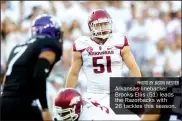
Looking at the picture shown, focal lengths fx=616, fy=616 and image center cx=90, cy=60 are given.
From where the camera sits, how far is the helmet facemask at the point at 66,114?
5066 mm

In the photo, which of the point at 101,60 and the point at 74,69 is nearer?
the point at 101,60

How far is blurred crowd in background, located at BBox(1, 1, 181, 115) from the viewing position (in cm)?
1132

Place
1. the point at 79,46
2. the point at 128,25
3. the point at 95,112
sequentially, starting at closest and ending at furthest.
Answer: the point at 95,112 < the point at 79,46 < the point at 128,25

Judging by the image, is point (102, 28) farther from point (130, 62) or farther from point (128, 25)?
point (128, 25)

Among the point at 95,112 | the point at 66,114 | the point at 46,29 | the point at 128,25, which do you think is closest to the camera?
the point at 66,114

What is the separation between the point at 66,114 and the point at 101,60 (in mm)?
1245

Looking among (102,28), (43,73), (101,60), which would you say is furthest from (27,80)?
(102,28)

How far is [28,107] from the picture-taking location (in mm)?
6441

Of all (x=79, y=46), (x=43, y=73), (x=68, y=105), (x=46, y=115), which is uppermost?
(x=79, y=46)

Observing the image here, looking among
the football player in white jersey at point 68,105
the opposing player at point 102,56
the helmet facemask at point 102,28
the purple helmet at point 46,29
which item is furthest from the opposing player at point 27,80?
the football player in white jersey at point 68,105

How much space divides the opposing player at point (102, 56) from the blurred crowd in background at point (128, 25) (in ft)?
14.3

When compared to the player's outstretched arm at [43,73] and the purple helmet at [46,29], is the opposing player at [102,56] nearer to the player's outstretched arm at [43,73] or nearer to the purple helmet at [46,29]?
the player's outstretched arm at [43,73]

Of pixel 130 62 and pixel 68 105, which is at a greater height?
pixel 130 62

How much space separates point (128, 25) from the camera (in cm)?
1223
